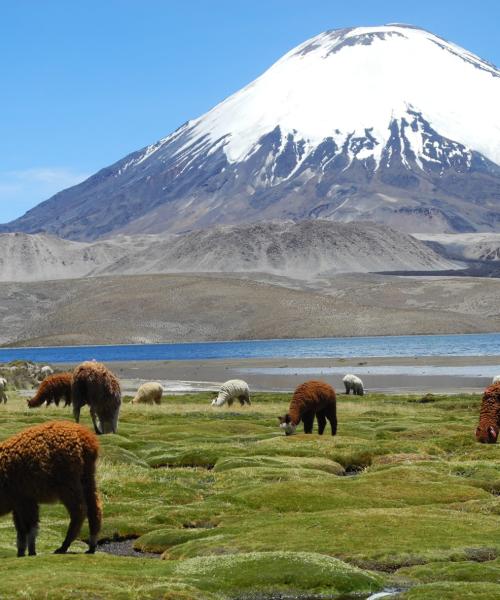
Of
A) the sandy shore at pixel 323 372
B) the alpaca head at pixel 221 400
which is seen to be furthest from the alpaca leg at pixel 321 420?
the sandy shore at pixel 323 372

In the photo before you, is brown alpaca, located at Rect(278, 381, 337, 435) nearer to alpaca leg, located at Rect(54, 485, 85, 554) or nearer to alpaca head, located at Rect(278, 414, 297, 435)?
alpaca head, located at Rect(278, 414, 297, 435)

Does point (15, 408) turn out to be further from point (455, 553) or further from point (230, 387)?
point (455, 553)

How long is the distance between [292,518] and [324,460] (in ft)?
35.1

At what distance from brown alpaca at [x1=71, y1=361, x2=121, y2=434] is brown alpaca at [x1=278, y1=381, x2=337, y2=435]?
6.83m

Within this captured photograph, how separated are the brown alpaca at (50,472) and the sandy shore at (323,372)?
74.7 metres

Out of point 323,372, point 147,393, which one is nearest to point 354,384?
point 147,393

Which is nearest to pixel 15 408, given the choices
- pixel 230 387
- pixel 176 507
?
pixel 230 387

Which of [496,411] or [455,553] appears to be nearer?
[455,553]

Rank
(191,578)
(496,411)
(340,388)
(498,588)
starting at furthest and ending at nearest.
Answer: (340,388)
(496,411)
(191,578)
(498,588)

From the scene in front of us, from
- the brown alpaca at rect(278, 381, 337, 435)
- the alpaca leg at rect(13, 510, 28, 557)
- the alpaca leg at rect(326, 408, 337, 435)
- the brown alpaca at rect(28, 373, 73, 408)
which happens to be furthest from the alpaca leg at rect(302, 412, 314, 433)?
the alpaca leg at rect(13, 510, 28, 557)

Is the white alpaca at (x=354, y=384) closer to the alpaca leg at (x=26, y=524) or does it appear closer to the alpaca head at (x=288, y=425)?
the alpaca head at (x=288, y=425)

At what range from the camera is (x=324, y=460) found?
3148cm

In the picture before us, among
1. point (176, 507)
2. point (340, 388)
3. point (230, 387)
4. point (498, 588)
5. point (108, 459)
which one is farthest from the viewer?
point (340, 388)

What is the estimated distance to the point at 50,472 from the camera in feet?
51.4
